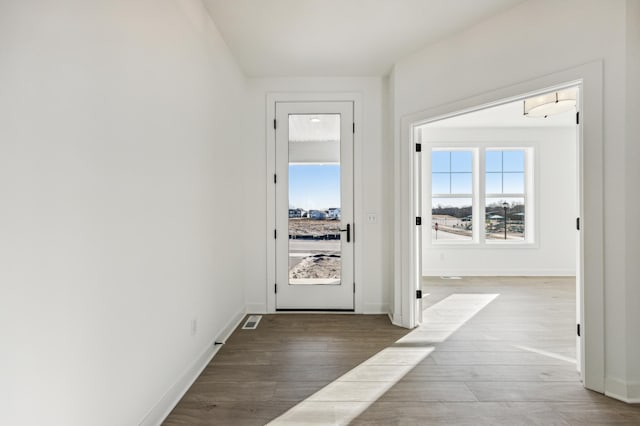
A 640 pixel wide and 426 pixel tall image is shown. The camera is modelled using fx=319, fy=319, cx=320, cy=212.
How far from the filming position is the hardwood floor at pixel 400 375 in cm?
186


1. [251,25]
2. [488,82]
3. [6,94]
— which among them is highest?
[251,25]

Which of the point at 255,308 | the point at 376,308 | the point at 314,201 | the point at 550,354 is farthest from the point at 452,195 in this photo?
the point at 255,308

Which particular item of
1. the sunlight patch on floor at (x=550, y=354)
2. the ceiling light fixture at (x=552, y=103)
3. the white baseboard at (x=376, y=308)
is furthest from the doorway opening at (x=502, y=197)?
the sunlight patch on floor at (x=550, y=354)

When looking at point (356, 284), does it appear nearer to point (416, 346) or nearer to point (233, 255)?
point (416, 346)

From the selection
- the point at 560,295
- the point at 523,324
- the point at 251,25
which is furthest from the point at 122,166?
the point at 560,295

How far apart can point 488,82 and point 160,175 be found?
8.35 feet

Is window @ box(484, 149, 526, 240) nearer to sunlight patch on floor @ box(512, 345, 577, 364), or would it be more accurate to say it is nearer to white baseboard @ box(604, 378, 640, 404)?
sunlight patch on floor @ box(512, 345, 577, 364)

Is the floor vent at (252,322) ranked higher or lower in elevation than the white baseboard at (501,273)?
lower

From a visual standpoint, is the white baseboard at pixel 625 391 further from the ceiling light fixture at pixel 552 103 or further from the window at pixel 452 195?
the window at pixel 452 195

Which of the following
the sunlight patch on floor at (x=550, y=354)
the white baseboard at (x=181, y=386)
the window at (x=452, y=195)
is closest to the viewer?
the white baseboard at (x=181, y=386)

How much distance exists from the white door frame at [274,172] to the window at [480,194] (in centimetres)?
273

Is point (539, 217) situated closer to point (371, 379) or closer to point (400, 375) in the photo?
point (400, 375)

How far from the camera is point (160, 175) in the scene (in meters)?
1.80

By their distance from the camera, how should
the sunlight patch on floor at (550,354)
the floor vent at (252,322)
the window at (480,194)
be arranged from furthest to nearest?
the window at (480,194)
the floor vent at (252,322)
the sunlight patch on floor at (550,354)
